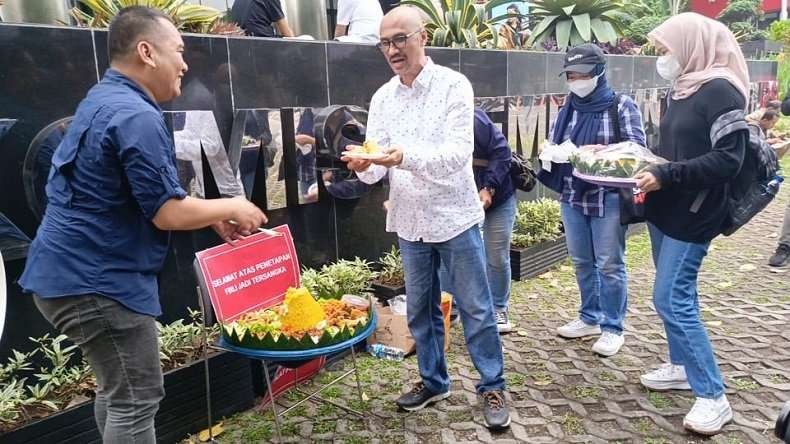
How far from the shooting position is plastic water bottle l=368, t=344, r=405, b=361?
432cm

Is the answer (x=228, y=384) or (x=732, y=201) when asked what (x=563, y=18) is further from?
(x=228, y=384)

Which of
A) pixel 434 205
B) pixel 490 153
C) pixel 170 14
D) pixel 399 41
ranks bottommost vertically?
pixel 434 205

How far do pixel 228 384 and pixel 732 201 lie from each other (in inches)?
115

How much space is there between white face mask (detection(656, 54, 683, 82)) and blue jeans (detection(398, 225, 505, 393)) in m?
1.29

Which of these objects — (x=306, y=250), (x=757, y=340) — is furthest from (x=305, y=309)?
(x=757, y=340)

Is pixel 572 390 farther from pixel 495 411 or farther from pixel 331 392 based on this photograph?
pixel 331 392

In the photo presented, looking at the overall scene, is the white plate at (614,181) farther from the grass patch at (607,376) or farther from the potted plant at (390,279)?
the potted plant at (390,279)

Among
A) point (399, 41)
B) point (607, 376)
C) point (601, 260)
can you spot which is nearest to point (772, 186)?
point (601, 260)

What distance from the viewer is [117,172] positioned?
215 centimetres

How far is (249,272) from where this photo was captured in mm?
3234

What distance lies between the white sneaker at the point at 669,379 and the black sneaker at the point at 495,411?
980 millimetres

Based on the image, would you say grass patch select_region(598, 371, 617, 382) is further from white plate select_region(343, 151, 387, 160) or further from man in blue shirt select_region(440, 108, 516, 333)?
white plate select_region(343, 151, 387, 160)

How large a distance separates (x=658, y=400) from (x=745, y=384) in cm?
61

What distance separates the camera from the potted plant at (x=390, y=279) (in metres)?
4.69
